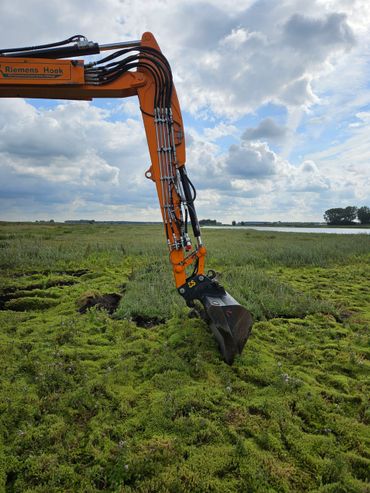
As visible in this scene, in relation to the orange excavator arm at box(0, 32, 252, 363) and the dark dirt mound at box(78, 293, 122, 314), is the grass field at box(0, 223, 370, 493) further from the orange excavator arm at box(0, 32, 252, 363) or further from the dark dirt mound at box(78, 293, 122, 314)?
the orange excavator arm at box(0, 32, 252, 363)

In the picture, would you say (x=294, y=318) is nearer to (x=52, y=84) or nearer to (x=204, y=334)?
(x=204, y=334)

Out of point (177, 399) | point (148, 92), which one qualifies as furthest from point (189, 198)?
point (177, 399)

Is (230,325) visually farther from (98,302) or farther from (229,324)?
(98,302)

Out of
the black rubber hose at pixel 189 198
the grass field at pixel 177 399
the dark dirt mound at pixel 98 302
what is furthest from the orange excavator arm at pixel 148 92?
the dark dirt mound at pixel 98 302

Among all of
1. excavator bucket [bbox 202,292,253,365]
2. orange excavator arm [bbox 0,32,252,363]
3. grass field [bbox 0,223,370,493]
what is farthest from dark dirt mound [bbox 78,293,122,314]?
excavator bucket [bbox 202,292,253,365]

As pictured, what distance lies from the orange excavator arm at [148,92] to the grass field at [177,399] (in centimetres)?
136

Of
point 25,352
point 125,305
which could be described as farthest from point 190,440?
point 125,305

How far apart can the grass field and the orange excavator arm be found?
1.36 m

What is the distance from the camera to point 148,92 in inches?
262

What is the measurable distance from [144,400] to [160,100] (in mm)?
5524

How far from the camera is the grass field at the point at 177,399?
350 cm

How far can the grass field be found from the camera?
3.50 metres

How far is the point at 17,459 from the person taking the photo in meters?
3.66

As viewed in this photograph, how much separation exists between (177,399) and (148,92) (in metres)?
5.68
